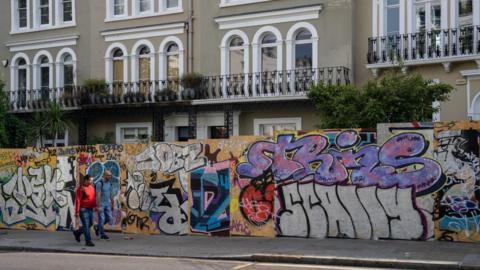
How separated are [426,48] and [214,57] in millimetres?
8380

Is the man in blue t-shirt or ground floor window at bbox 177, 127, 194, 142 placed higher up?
ground floor window at bbox 177, 127, 194, 142

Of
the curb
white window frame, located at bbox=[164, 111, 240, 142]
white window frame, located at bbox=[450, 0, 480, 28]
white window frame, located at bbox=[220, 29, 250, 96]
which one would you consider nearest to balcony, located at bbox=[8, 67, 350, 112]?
white window frame, located at bbox=[220, 29, 250, 96]

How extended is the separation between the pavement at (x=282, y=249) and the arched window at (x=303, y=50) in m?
9.88

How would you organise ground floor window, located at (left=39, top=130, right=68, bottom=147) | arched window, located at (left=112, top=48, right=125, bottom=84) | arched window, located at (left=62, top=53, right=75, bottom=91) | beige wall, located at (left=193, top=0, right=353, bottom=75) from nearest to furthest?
1. beige wall, located at (left=193, top=0, right=353, bottom=75)
2. arched window, located at (left=112, top=48, right=125, bottom=84)
3. ground floor window, located at (left=39, top=130, right=68, bottom=147)
4. arched window, located at (left=62, top=53, right=75, bottom=91)

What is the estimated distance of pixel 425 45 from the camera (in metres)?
21.6

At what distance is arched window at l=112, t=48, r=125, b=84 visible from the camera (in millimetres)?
28562

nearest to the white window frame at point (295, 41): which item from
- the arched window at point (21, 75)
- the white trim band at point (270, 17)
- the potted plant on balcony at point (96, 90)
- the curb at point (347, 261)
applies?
the white trim band at point (270, 17)

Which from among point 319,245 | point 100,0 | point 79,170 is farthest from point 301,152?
point 100,0

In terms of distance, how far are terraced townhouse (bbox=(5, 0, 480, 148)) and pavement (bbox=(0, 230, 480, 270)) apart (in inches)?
337

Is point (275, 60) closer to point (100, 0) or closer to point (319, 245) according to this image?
point (100, 0)

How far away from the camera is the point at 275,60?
985 inches

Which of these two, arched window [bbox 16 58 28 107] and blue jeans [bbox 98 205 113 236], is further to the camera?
arched window [bbox 16 58 28 107]

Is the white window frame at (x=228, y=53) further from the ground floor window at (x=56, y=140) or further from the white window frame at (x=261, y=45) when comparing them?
the ground floor window at (x=56, y=140)

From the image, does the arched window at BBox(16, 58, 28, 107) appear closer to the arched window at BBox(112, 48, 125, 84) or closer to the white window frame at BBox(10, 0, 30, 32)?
the white window frame at BBox(10, 0, 30, 32)
